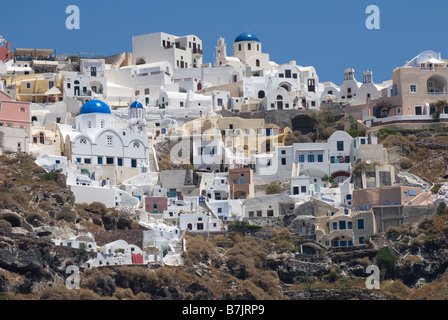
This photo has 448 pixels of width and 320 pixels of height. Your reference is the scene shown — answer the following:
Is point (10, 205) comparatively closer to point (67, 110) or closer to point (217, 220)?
point (217, 220)

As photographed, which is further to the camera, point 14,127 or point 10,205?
point 14,127

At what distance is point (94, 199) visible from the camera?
73.2 meters

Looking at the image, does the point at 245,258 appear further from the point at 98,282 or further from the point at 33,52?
the point at 33,52

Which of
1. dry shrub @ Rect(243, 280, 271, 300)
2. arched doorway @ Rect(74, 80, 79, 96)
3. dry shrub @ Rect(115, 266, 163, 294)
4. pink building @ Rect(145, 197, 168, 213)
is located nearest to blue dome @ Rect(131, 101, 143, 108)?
arched doorway @ Rect(74, 80, 79, 96)

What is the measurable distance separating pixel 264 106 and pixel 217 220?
21318mm

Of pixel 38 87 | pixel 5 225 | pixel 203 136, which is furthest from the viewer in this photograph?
pixel 38 87

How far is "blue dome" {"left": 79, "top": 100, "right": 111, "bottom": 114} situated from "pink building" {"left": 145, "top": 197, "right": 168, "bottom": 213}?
1136cm

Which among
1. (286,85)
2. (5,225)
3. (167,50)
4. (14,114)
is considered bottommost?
(5,225)

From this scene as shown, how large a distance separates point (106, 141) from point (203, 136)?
824 centimetres

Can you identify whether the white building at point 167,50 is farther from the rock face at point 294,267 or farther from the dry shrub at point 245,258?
the rock face at point 294,267

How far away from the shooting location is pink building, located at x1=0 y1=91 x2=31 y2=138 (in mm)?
78531

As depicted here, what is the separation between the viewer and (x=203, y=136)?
280 feet

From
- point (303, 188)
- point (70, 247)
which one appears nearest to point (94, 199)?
point (70, 247)

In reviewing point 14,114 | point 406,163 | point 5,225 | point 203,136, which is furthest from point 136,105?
point 5,225
